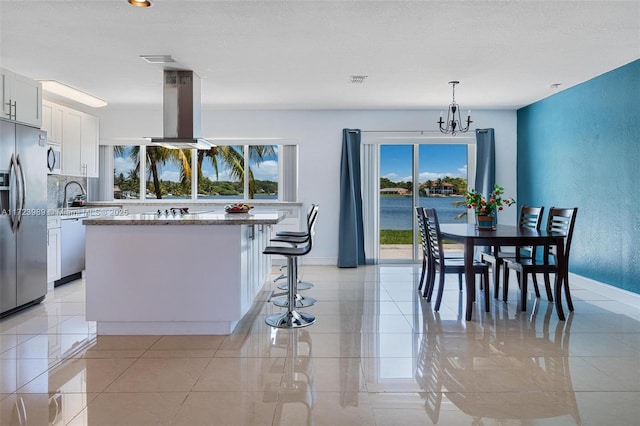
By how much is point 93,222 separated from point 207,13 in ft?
5.97

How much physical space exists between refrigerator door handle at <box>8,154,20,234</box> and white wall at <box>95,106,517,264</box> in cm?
300

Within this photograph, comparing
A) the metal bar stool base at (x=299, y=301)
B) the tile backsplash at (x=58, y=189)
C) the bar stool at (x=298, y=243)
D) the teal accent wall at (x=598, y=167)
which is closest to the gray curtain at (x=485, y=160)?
the teal accent wall at (x=598, y=167)

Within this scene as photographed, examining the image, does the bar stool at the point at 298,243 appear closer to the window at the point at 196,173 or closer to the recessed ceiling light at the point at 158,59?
the recessed ceiling light at the point at 158,59

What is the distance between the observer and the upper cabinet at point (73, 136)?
552 cm

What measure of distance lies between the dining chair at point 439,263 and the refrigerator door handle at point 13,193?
154 inches

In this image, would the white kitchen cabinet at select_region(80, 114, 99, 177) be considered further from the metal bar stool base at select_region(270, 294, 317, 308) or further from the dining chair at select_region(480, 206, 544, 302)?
the dining chair at select_region(480, 206, 544, 302)

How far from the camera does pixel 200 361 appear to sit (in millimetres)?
2854

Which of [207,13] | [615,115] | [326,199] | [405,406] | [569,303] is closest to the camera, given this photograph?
[405,406]

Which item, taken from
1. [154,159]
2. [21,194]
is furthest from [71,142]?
[21,194]

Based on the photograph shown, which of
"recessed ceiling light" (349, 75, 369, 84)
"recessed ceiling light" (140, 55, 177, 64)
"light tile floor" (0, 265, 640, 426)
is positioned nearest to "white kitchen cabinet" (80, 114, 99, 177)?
"recessed ceiling light" (140, 55, 177, 64)

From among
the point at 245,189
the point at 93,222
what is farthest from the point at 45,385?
the point at 245,189

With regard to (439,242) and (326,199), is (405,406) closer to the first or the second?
(439,242)

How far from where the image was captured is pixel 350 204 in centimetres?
668

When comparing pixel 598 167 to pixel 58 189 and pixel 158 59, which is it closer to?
pixel 158 59
